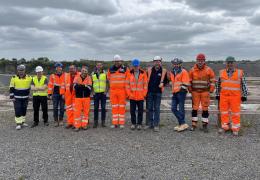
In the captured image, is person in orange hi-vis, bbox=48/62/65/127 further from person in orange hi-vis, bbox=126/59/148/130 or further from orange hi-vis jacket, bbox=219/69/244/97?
orange hi-vis jacket, bbox=219/69/244/97

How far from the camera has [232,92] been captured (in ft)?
25.9

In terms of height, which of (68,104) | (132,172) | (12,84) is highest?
(12,84)

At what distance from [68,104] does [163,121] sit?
3.19 metres

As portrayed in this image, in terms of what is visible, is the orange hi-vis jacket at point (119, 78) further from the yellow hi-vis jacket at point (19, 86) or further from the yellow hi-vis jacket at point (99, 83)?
the yellow hi-vis jacket at point (19, 86)

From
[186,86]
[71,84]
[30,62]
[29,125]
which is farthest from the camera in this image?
[30,62]

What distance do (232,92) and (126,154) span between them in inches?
138

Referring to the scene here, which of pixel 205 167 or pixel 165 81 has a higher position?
pixel 165 81

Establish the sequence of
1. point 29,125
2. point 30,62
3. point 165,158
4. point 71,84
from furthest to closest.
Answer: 1. point 30,62
2. point 29,125
3. point 71,84
4. point 165,158

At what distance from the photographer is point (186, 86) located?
8.20 metres

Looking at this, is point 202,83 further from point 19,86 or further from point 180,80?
point 19,86

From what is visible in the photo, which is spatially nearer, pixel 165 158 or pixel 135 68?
pixel 165 158

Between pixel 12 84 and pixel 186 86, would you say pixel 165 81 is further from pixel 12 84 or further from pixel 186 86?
pixel 12 84

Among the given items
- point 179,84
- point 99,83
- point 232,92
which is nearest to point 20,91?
point 99,83

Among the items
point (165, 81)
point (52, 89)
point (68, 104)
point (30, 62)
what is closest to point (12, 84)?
point (52, 89)
